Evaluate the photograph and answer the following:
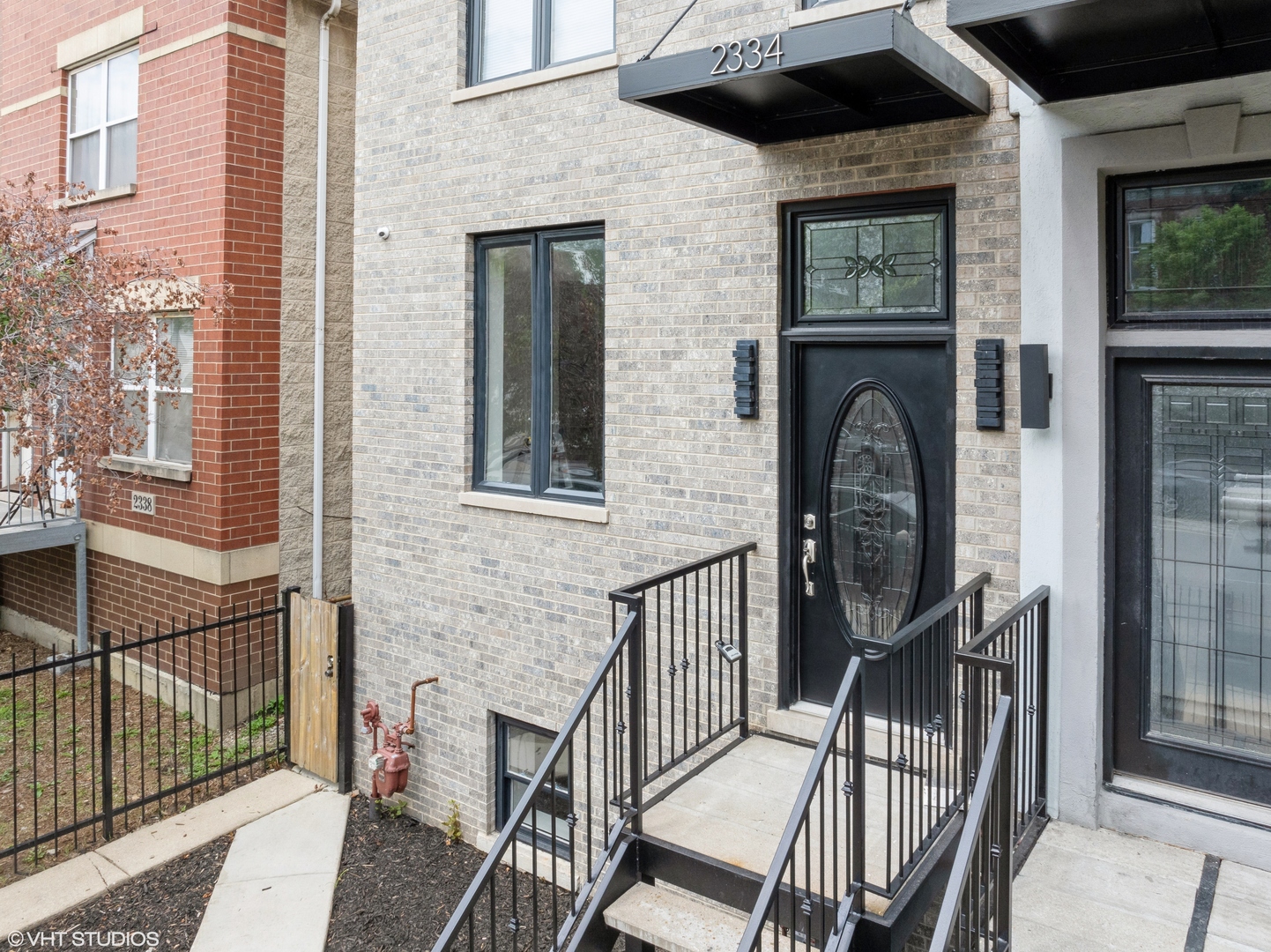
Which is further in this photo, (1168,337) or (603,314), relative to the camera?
(603,314)

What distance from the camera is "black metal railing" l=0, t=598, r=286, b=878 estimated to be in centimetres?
666

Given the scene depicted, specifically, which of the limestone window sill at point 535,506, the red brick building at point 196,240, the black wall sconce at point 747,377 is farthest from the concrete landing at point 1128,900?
the red brick building at point 196,240

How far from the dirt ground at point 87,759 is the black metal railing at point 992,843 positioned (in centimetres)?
578

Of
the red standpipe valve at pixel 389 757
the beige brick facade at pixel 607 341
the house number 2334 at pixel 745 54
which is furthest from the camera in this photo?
the red standpipe valve at pixel 389 757

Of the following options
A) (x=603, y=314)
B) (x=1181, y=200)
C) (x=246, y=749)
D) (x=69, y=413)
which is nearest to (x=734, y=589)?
(x=603, y=314)

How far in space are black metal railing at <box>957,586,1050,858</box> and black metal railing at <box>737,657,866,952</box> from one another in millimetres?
403

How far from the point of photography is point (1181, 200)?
4.04 meters

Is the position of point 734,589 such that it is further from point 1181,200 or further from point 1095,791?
point 1181,200

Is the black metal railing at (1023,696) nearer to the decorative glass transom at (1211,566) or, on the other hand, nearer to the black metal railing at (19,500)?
the decorative glass transom at (1211,566)

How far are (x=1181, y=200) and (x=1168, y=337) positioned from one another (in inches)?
23.6

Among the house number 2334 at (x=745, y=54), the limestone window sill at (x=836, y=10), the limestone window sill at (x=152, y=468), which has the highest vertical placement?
the limestone window sill at (x=836, y=10)

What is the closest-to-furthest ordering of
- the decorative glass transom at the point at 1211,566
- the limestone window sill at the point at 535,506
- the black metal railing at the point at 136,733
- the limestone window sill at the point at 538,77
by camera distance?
the decorative glass transom at the point at 1211,566
the limestone window sill at the point at 538,77
the limestone window sill at the point at 535,506
the black metal railing at the point at 136,733

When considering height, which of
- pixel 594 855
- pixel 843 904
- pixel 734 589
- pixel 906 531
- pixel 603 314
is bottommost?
pixel 594 855

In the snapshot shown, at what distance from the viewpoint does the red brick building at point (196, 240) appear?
8.38m
